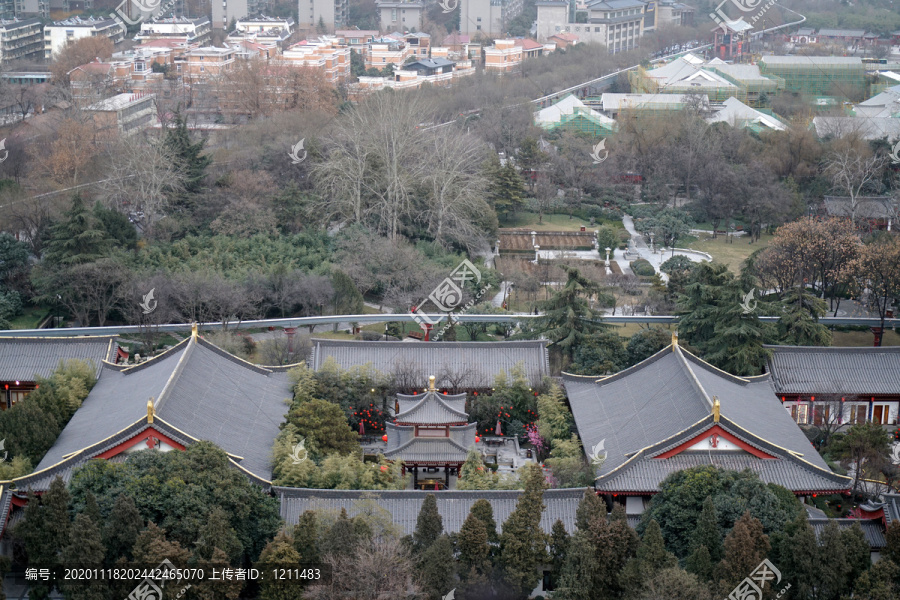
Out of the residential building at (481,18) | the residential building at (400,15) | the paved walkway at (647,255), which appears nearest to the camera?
the paved walkway at (647,255)

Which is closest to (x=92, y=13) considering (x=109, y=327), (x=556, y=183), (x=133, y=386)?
(x=556, y=183)

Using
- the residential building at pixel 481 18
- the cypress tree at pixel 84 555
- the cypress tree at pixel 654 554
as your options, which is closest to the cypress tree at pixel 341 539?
the cypress tree at pixel 84 555

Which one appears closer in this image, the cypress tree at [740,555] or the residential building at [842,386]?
the cypress tree at [740,555]

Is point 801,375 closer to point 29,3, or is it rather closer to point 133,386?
point 133,386

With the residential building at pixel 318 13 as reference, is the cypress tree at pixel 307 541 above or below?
below

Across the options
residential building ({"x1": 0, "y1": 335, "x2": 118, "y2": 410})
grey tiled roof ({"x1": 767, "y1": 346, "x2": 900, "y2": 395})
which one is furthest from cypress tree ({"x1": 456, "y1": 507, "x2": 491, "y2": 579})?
residential building ({"x1": 0, "y1": 335, "x2": 118, "y2": 410})

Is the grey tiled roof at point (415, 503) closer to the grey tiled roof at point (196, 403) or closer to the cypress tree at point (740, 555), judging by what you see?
the grey tiled roof at point (196, 403)
